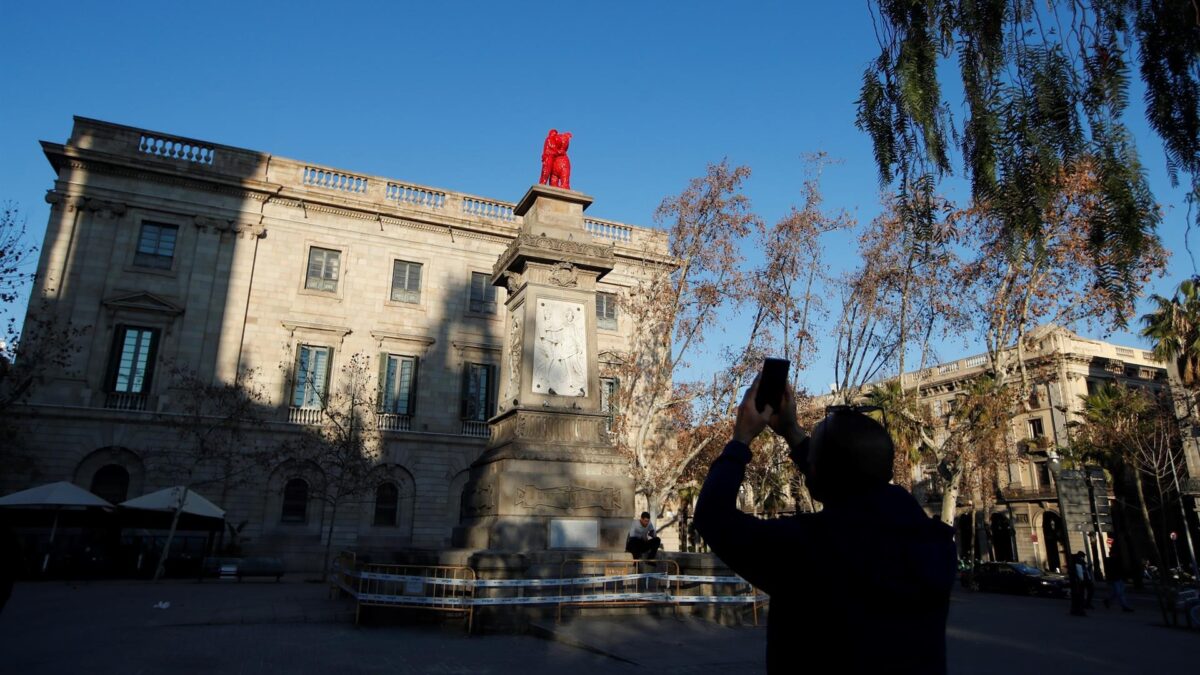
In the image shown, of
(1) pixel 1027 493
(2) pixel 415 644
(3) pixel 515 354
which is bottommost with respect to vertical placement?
(2) pixel 415 644

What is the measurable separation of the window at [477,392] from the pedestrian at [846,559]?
28332mm

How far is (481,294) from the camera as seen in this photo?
31547 mm

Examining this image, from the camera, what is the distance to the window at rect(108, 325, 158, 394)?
25641mm

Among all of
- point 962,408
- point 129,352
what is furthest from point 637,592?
point 129,352

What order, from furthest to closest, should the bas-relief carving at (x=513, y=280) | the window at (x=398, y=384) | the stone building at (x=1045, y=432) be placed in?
the stone building at (x=1045, y=432) → the window at (x=398, y=384) → the bas-relief carving at (x=513, y=280)

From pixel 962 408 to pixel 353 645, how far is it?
20008 millimetres

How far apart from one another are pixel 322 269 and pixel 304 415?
233 inches

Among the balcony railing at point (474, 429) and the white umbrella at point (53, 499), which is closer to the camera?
the white umbrella at point (53, 499)

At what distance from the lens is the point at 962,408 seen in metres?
22.9

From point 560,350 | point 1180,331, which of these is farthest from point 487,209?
point 1180,331

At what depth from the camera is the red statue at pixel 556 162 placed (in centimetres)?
1526

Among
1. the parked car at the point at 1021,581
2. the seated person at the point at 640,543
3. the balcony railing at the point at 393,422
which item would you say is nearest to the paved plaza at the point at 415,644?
the seated person at the point at 640,543

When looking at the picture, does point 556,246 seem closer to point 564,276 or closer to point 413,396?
point 564,276

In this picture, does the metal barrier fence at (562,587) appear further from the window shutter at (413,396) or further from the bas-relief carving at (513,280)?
the window shutter at (413,396)
